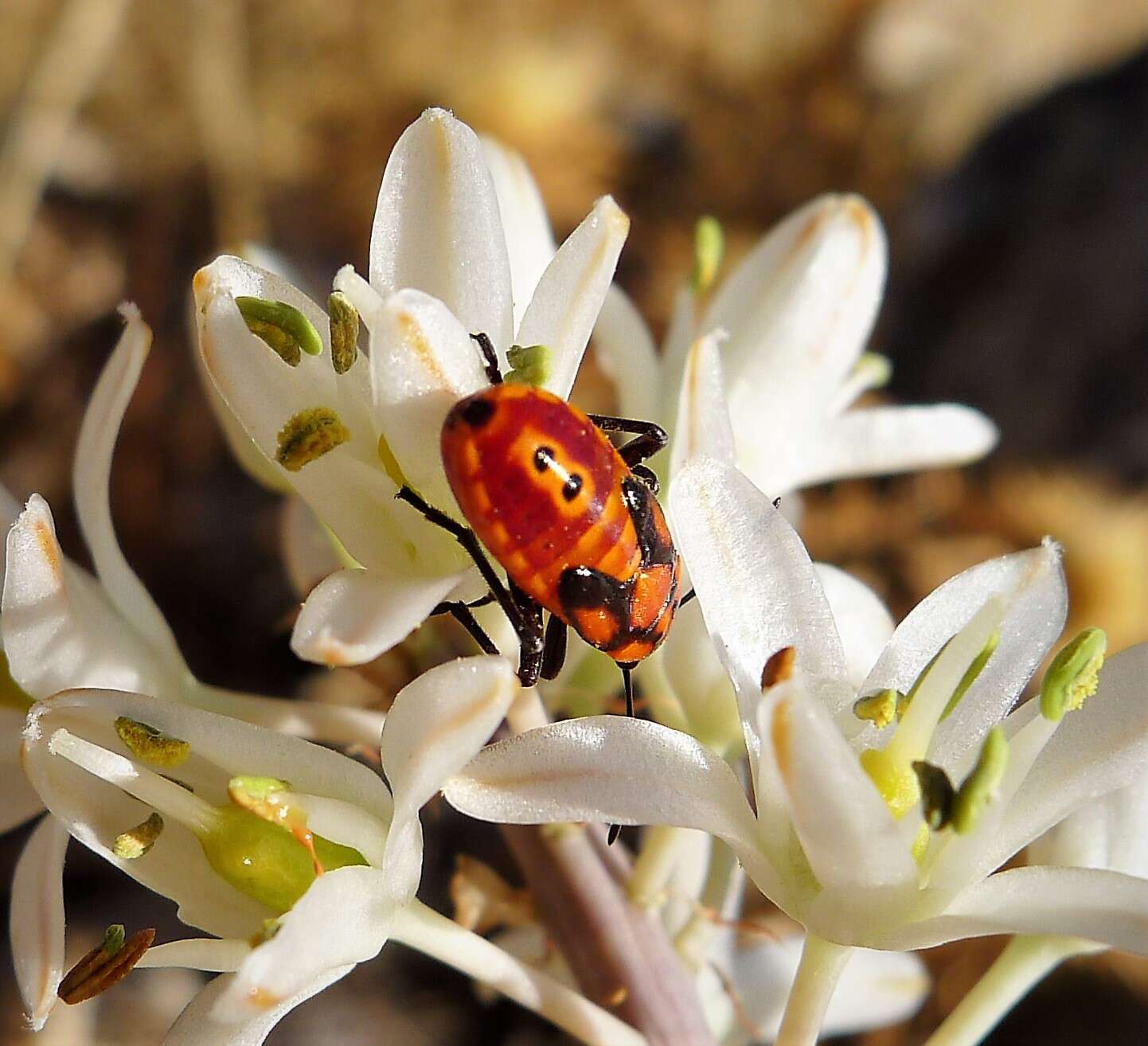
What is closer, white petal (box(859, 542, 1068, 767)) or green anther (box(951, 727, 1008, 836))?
green anther (box(951, 727, 1008, 836))

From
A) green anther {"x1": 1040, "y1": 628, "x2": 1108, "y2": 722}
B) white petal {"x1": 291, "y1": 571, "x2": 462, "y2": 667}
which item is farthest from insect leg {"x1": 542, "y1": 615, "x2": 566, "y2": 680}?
green anther {"x1": 1040, "y1": 628, "x2": 1108, "y2": 722}

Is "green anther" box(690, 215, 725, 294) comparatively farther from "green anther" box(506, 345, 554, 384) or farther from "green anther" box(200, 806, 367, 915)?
"green anther" box(200, 806, 367, 915)

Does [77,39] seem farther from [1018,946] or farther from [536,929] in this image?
[1018,946]

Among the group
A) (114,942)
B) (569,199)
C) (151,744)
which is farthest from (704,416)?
(569,199)

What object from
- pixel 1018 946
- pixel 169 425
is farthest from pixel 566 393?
pixel 169 425

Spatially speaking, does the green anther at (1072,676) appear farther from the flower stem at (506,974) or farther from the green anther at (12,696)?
the green anther at (12,696)

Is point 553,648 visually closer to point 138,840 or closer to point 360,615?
point 360,615
